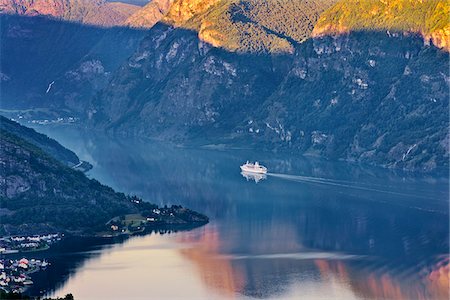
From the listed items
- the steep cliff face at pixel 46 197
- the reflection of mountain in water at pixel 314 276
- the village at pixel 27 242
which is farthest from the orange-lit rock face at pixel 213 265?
the village at pixel 27 242

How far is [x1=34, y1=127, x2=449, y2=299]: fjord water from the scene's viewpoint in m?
117

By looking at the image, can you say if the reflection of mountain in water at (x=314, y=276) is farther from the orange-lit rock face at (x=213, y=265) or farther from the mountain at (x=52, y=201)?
the mountain at (x=52, y=201)

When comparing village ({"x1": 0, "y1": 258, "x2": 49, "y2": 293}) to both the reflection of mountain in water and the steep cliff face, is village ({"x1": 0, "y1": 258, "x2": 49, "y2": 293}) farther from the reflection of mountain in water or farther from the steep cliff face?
the reflection of mountain in water

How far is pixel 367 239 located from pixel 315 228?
9440mm

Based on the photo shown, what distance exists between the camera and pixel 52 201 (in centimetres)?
15062

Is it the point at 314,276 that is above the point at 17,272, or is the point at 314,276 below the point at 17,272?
below

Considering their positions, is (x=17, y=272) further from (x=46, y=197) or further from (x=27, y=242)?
(x=46, y=197)

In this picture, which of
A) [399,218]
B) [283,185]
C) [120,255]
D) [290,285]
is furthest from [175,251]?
[283,185]

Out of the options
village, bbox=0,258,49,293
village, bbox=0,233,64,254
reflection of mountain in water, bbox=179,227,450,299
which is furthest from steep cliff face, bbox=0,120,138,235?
reflection of mountain in water, bbox=179,227,450,299

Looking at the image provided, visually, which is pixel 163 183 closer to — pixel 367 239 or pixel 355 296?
pixel 367 239

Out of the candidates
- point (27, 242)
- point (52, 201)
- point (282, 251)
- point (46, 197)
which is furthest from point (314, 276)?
point (46, 197)

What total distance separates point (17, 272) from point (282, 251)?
101ft

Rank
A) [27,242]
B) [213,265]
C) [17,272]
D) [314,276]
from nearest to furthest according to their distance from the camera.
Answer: [17,272] → [314,276] → [213,265] → [27,242]

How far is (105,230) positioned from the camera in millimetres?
145625
